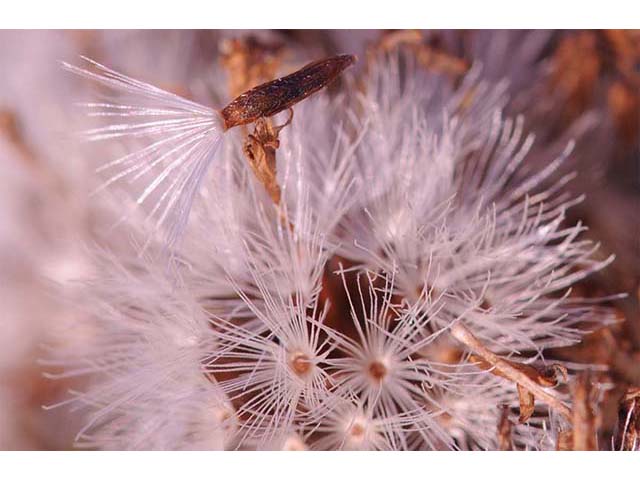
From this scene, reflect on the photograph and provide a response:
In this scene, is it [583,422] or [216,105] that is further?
[216,105]

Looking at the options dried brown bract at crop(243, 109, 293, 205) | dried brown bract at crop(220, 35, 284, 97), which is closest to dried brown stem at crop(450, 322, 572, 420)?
dried brown bract at crop(243, 109, 293, 205)

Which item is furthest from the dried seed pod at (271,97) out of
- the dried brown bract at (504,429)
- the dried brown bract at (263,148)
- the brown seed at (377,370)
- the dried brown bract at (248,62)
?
the dried brown bract at (504,429)

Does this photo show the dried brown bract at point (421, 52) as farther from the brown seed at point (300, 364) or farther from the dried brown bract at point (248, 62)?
the brown seed at point (300, 364)

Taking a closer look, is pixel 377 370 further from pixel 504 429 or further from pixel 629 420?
pixel 629 420

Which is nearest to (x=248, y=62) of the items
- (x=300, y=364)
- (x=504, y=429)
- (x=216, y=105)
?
(x=216, y=105)

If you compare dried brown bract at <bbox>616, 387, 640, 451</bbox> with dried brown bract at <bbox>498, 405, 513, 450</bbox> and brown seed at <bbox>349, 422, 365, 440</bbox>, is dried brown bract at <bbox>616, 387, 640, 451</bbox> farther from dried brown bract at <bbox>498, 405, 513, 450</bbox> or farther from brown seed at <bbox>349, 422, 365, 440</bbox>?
brown seed at <bbox>349, 422, 365, 440</bbox>
